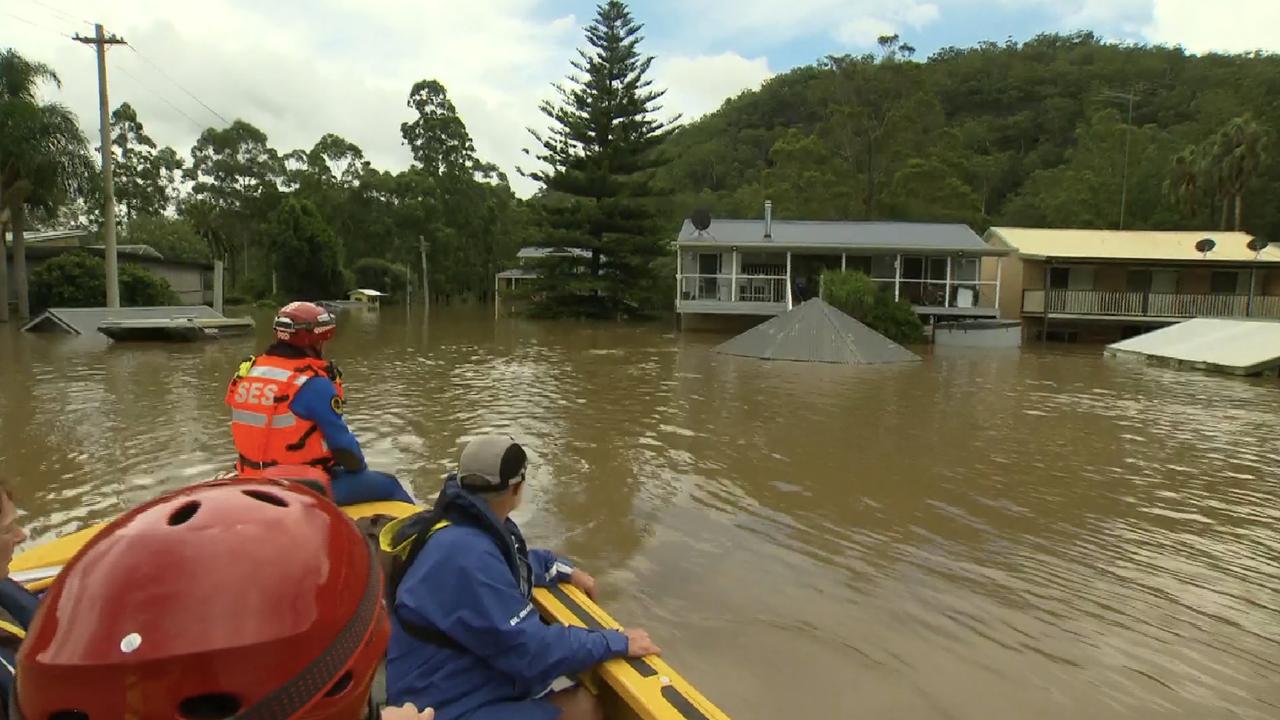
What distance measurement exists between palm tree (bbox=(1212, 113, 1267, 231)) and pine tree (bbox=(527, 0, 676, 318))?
1139 inches

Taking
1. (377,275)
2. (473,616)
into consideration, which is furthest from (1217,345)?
(377,275)

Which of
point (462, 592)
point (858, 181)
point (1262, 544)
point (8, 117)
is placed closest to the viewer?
point (462, 592)

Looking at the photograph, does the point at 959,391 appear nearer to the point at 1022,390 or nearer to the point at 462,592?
the point at 1022,390

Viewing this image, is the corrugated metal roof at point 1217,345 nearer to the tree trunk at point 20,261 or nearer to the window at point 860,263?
the window at point 860,263

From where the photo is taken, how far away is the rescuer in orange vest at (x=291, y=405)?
13.4 feet

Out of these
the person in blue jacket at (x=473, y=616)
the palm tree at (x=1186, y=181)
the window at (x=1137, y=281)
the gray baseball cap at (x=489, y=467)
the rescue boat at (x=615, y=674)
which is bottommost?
the rescue boat at (x=615, y=674)

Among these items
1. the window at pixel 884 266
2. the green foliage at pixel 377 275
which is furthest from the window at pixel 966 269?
the green foliage at pixel 377 275

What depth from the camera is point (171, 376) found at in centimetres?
1401

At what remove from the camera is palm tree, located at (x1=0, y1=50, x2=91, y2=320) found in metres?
25.1

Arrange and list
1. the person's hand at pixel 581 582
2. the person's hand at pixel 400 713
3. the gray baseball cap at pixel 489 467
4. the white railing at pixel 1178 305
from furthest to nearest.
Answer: the white railing at pixel 1178 305, the person's hand at pixel 581 582, the gray baseball cap at pixel 489 467, the person's hand at pixel 400 713

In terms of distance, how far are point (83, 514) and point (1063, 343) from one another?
28.2 meters

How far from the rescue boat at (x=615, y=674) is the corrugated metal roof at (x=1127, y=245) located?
28390 millimetres

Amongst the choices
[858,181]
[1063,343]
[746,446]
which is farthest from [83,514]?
[858,181]

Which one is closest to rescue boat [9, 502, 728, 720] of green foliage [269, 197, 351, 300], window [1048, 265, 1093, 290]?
window [1048, 265, 1093, 290]
